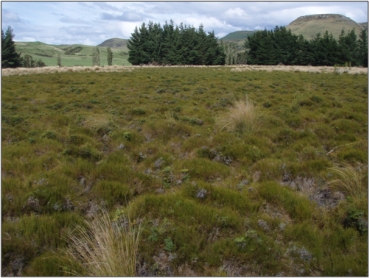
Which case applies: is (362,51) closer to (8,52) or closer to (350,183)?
(350,183)

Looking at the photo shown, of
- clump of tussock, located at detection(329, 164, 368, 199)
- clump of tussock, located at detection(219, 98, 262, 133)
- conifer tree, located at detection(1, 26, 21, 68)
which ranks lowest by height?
clump of tussock, located at detection(329, 164, 368, 199)

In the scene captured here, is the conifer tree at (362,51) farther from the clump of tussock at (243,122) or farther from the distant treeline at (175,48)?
the clump of tussock at (243,122)

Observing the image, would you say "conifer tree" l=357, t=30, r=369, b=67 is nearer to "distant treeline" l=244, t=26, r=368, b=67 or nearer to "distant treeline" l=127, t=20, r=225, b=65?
"distant treeline" l=244, t=26, r=368, b=67

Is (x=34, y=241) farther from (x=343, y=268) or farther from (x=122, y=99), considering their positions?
(x=122, y=99)

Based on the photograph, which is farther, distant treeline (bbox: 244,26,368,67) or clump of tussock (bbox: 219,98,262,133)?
distant treeline (bbox: 244,26,368,67)

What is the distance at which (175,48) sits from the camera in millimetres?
68375

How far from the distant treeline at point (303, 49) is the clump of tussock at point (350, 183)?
209ft

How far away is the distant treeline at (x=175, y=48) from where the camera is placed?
226 feet

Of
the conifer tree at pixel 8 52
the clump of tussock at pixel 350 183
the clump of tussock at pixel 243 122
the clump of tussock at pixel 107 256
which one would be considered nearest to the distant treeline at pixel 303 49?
the conifer tree at pixel 8 52

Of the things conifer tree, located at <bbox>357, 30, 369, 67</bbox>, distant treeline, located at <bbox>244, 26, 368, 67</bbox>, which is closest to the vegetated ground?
distant treeline, located at <bbox>244, 26, 368, 67</bbox>

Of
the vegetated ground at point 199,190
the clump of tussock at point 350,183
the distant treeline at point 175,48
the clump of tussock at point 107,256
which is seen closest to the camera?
the clump of tussock at point 107,256

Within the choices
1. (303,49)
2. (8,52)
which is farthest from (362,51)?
(8,52)

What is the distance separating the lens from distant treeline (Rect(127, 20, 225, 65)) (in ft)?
226

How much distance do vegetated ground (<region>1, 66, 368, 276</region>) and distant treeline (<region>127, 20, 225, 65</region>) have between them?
62727 millimetres
